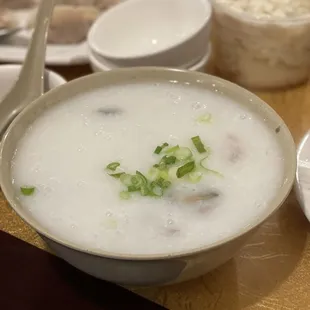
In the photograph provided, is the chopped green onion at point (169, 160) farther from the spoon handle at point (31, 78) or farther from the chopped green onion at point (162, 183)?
the spoon handle at point (31, 78)

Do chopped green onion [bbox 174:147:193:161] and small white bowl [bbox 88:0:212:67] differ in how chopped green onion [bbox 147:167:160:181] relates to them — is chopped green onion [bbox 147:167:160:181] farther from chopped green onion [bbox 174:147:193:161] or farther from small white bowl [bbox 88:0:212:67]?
small white bowl [bbox 88:0:212:67]

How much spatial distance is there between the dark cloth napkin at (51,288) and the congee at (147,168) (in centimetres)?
16

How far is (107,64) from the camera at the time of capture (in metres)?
1.55

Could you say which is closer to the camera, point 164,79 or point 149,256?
point 149,256

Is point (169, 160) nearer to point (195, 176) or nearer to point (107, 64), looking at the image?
point (195, 176)

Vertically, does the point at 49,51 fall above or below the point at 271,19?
below

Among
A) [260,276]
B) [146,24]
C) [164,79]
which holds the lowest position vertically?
[260,276]

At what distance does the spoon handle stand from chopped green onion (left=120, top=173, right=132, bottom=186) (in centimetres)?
45

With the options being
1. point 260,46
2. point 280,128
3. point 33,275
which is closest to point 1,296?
point 33,275

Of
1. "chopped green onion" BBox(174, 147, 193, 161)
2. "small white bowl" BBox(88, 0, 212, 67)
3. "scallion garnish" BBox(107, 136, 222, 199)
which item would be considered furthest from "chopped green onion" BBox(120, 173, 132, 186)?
"small white bowl" BBox(88, 0, 212, 67)

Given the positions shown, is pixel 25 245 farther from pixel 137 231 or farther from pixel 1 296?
pixel 137 231

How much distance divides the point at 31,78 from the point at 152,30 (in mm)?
482

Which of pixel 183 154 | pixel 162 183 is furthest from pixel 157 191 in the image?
pixel 183 154

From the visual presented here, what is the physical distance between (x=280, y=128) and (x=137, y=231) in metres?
0.37
